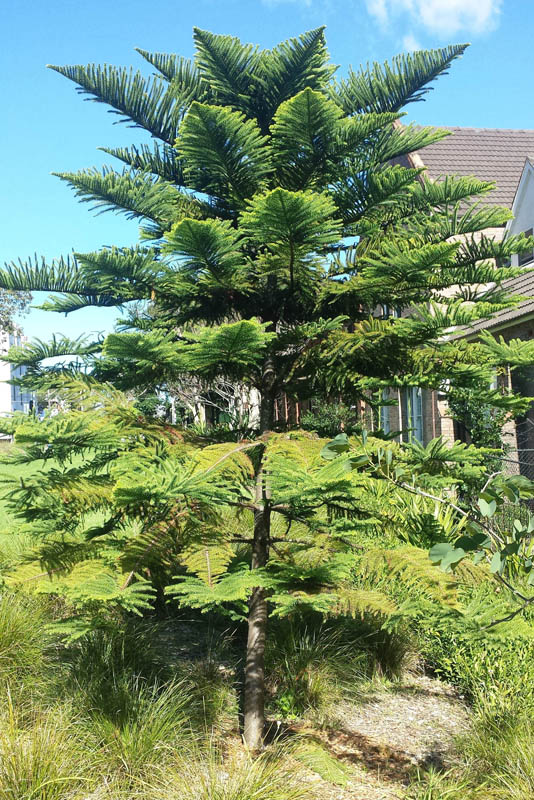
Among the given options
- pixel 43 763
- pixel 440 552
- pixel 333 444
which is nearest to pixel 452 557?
pixel 440 552

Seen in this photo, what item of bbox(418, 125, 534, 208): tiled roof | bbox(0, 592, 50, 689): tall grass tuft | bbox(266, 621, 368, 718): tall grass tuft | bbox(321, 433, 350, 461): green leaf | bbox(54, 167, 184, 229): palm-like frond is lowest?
bbox(266, 621, 368, 718): tall grass tuft

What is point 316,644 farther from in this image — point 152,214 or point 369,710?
point 152,214

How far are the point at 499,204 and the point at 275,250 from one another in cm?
1317

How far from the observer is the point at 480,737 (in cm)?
351

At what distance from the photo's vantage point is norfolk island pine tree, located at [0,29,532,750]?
2.81 m

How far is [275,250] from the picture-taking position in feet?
8.77

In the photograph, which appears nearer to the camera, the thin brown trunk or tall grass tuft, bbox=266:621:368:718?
the thin brown trunk

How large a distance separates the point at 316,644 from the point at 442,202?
3.06 metres

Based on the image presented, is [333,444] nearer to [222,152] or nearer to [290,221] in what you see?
[290,221]

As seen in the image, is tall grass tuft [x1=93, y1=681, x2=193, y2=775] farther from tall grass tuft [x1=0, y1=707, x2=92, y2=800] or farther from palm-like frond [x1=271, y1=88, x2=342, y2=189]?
palm-like frond [x1=271, y1=88, x2=342, y2=189]

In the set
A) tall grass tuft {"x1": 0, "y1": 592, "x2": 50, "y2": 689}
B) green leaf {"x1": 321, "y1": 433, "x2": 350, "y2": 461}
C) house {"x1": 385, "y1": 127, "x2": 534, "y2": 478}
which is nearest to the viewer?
green leaf {"x1": 321, "y1": 433, "x2": 350, "y2": 461}

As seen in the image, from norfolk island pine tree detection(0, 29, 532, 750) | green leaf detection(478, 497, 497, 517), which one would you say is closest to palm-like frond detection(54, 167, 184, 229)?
norfolk island pine tree detection(0, 29, 532, 750)

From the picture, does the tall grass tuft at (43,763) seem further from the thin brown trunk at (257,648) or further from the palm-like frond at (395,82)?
the palm-like frond at (395,82)

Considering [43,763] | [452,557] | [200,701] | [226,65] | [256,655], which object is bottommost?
[200,701]
